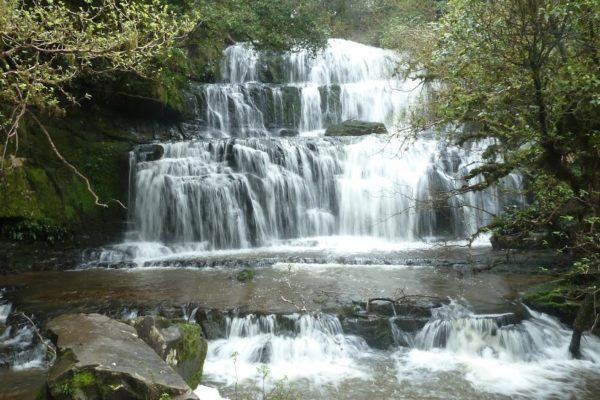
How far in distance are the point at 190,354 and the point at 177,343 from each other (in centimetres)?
27

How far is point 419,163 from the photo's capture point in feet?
46.8

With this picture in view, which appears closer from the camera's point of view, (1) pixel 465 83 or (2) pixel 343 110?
(1) pixel 465 83

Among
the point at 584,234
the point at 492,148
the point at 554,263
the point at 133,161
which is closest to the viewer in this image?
the point at 584,234

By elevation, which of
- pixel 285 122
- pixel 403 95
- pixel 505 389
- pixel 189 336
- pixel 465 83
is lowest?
pixel 505 389

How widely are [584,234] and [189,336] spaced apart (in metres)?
4.62

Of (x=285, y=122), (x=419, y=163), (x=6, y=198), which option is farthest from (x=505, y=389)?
(x=285, y=122)

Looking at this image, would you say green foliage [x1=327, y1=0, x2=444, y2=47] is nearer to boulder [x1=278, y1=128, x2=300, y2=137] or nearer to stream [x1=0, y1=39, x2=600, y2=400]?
stream [x1=0, y1=39, x2=600, y2=400]

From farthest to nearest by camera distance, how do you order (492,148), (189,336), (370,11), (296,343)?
(370,11) → (492,148) → (296,343) → (189,336)

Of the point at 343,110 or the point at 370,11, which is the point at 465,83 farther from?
the point at 370,11

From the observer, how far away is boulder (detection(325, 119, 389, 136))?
1695 cm

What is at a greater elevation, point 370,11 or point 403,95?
point 370,11

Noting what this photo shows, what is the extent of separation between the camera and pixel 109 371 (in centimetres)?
447

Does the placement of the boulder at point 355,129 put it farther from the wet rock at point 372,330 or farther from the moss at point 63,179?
the wet rock at point 372,330

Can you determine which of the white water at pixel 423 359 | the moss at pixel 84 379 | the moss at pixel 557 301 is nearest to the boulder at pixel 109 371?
the moss at pixel 84 379
